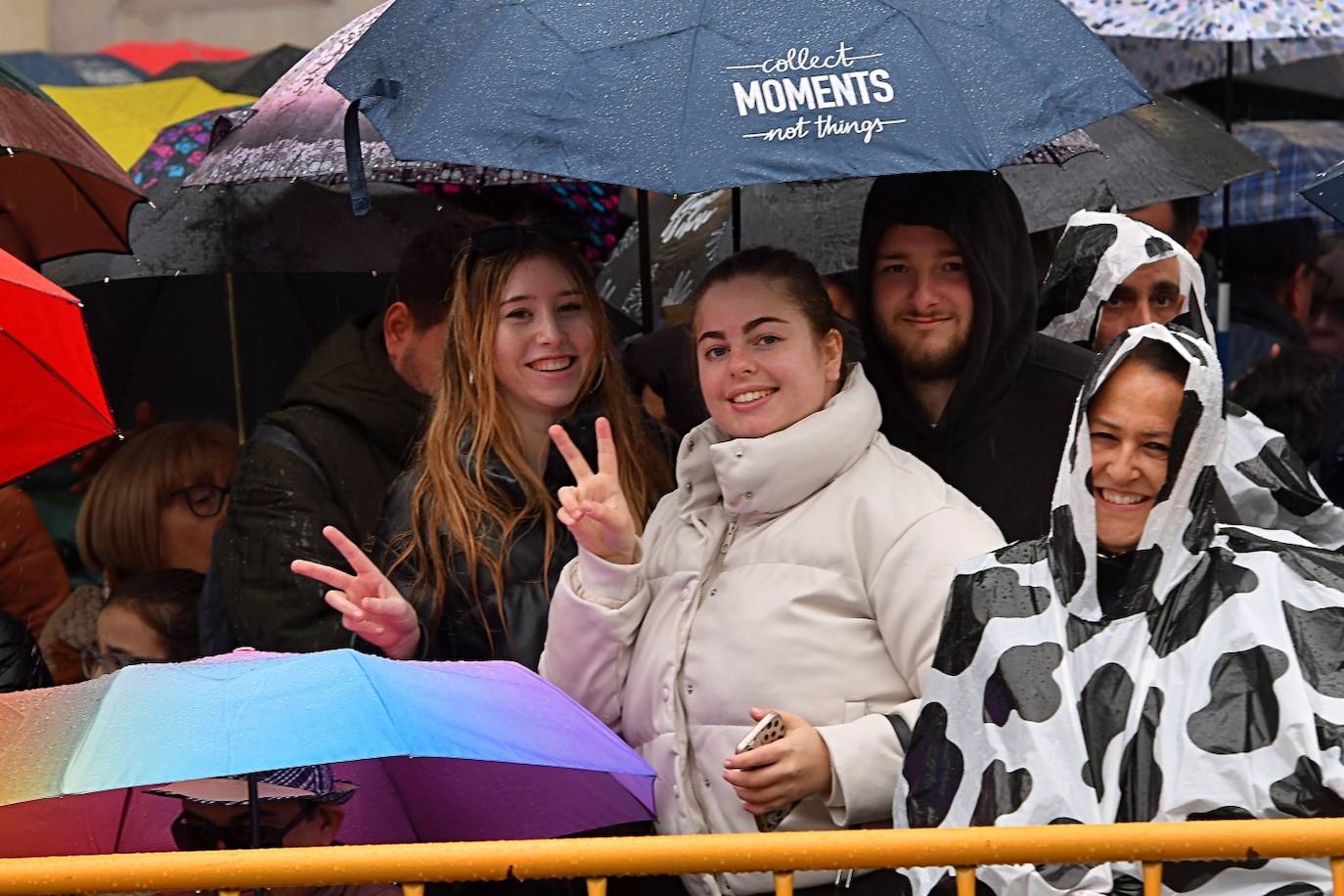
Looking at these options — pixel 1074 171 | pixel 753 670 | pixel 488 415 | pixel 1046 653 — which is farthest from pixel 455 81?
pixel 1074 171

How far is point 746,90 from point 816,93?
0.44 feet

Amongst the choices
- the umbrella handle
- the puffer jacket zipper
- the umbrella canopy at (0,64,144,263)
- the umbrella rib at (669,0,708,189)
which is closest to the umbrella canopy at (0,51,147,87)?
the umbrella canopy at (0,64,144,263)

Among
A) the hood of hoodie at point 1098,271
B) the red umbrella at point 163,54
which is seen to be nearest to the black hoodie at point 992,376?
the hood of hoodie at point 1098,271

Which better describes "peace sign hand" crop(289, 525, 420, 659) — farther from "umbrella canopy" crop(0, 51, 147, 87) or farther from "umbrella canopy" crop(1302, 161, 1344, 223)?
"umbrella canopy" crop(0, 51, 147, 87)

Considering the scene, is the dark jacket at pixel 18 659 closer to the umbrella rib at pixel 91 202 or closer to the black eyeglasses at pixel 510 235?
the umbrella rib at pixel 91 202

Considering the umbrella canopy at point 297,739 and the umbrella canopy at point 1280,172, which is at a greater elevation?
the umbrella canopy at point 1280,172

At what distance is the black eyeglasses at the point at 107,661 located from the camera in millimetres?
5543

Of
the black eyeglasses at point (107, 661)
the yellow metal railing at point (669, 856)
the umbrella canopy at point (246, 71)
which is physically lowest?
the yellow metal railing at point (669, 856)

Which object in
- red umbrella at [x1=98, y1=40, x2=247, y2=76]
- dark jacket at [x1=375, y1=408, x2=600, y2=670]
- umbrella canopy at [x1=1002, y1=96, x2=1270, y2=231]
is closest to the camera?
dark jacket at [x1=375, y1=408, x2=600, y2=670]

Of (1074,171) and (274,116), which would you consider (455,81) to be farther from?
(1074,171)

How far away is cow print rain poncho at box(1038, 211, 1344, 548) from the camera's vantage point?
4.71 meters

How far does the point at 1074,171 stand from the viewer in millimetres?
6520

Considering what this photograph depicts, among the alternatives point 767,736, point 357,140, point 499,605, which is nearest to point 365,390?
point 499,605

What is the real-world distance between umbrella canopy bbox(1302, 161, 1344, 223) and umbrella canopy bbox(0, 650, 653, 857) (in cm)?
210
